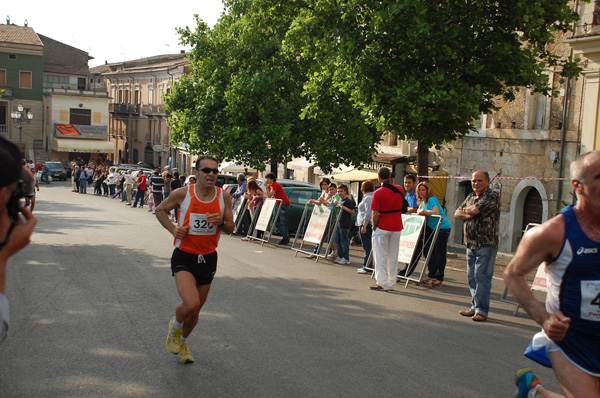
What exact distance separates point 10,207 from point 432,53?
42.3 feet

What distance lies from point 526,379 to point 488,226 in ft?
15.5

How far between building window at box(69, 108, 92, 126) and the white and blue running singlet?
74.4 m

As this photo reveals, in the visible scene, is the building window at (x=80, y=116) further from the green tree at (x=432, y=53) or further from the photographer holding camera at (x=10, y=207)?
the photographer holding camera at (x=10, y=207)

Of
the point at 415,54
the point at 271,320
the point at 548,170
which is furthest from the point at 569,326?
the point at 548,170

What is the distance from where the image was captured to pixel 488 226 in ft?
30.0

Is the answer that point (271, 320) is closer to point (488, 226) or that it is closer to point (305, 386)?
point (305, 386)

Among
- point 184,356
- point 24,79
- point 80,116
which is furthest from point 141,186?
point 24,79

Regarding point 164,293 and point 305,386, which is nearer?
point 305,386

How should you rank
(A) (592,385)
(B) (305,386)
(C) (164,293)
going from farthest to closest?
1. (C) (164,293)
2. (B) (305,386)
3. (A) (592,385)

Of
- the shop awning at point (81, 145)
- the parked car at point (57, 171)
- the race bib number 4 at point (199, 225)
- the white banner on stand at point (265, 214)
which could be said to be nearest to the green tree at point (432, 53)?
the white banner on stand at point (265, 214)

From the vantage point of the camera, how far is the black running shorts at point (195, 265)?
6.47 metres

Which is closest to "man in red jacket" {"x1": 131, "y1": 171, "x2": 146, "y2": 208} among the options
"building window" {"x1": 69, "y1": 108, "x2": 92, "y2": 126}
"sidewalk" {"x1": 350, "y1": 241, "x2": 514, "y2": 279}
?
"sidewalk" {"x1": 350, "y1": 241, "x2": 514, "y2": 279}

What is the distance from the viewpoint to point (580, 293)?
3996 millimetres

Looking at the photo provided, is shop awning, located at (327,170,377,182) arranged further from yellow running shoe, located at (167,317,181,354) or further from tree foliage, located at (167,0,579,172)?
yellow running shoe, located at (167,317,181,354)
